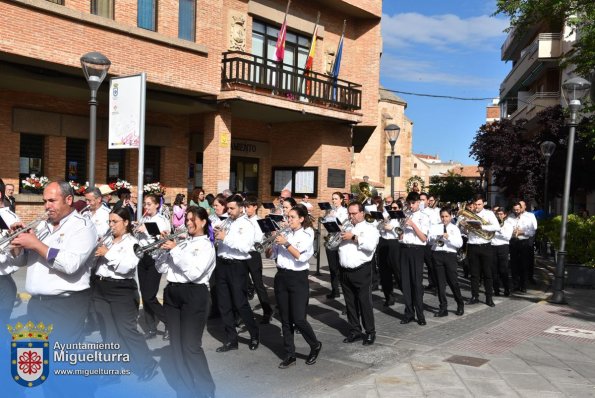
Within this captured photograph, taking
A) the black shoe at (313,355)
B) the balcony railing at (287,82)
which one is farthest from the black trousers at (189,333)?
the balcony railing at (287,82)

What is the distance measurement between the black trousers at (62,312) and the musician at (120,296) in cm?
92

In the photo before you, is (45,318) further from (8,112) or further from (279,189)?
(279,189)

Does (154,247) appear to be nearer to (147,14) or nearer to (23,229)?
(23,229)

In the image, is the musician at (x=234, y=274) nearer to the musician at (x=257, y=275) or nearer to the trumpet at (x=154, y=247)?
the musician at (x=257, y=275)

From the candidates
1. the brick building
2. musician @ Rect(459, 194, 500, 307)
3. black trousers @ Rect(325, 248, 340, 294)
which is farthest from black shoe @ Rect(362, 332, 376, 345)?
the brick building

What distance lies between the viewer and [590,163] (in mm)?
24391

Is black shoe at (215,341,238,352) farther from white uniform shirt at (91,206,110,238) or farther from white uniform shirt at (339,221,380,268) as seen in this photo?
white uniform shirt at (91,206,110,238)

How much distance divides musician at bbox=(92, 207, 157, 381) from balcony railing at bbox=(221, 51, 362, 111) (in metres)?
11.9

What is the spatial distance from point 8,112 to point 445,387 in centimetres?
1352

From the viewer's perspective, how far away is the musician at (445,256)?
1005cm

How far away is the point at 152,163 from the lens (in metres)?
18.9

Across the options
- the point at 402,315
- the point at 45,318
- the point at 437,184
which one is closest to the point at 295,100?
the point at 402,315

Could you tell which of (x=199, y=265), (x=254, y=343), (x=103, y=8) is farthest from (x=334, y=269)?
(x=103, y=8)

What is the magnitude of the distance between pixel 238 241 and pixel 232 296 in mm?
713
